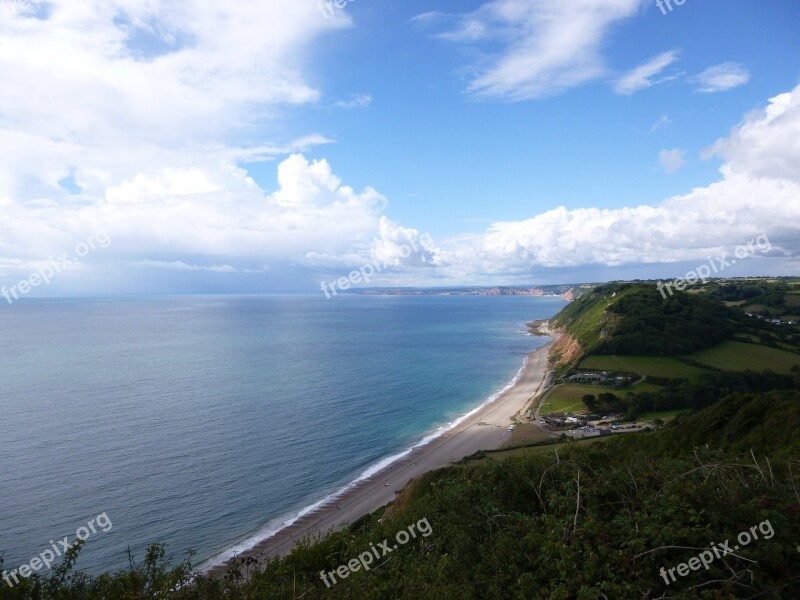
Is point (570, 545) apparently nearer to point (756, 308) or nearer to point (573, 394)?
point (573, 394)

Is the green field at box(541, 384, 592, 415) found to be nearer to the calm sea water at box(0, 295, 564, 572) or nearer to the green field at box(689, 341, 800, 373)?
the calm sea water at box(0, 295, 564, 572)

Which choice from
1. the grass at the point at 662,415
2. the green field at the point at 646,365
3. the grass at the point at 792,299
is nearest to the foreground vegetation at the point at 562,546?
the grass at the point at 662,415

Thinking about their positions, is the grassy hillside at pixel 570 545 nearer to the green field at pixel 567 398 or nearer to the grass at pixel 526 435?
the grass at pixel 526 435

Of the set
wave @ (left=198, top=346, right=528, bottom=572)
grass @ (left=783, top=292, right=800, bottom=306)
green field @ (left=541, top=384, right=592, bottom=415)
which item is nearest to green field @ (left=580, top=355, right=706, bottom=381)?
green field @ (left=541, top=384, right=592, bottom=415)

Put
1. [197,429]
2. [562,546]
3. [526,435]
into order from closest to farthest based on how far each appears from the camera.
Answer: [562,546] < [526,435] < [197,429]

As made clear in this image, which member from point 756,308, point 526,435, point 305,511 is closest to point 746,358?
point 526,435
